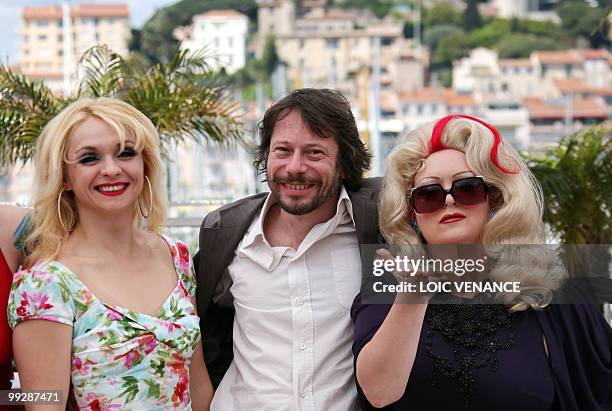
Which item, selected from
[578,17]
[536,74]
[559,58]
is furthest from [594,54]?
[578,17]

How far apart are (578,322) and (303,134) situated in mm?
886

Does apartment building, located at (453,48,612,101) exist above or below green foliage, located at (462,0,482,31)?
below

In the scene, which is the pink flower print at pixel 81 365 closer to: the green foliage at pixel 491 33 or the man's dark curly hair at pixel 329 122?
the man's dark curly hair at pixel 329 122

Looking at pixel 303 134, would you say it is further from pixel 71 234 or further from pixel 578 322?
pixel 578 322

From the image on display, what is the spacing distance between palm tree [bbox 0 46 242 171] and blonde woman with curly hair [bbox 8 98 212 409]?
3881mm

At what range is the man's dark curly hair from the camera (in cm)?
248

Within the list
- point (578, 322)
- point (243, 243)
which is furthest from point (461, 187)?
point (243, 243)

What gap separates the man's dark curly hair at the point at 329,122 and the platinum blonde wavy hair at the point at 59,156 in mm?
434

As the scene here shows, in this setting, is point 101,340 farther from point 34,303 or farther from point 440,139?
point 440,139

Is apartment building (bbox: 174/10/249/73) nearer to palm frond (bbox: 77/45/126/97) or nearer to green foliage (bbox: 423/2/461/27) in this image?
green foliage (bbox: 423/2/461/27)

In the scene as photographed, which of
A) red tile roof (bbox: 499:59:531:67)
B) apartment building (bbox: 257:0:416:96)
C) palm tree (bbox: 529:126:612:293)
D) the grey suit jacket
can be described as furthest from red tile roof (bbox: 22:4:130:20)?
the grey suit jacket

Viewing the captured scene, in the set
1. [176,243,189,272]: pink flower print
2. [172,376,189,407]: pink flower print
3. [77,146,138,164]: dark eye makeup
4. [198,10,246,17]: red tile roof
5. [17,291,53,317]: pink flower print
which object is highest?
[198,10,246,17]: red tile roof

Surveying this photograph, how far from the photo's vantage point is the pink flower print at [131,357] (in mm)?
2041

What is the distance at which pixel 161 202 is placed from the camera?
2332 millimetres
